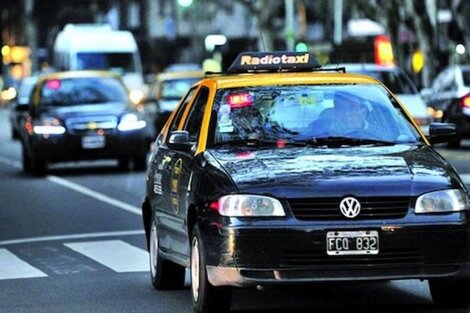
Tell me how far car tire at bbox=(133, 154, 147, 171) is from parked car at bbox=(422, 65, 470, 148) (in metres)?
6.37

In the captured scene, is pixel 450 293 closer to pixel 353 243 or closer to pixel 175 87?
pixel 353 243

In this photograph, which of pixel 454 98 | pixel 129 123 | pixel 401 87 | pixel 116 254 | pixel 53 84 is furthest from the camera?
pixel 454 98

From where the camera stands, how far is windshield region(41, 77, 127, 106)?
27594mm

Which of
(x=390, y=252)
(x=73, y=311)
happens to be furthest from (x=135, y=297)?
(x=390, y=252)

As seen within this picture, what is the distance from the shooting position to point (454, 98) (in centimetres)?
3231

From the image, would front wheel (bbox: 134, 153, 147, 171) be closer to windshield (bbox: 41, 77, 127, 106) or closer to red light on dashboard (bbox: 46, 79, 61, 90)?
windshield (bbox: 41, 77, 127, 106)

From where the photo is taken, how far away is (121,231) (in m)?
17.1

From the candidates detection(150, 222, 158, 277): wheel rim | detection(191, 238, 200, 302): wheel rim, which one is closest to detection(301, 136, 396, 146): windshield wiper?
detection(191, 238, 200, 302): wheel rim

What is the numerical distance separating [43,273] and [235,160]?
350cm

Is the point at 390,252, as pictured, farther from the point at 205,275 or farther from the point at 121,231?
the point at 121,231

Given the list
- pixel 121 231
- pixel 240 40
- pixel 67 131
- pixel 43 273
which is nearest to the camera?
pixel 43 273

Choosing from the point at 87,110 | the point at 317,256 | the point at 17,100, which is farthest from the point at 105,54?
the point at 317,256

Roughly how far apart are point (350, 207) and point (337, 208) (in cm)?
8

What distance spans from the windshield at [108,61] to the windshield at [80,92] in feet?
78.0
